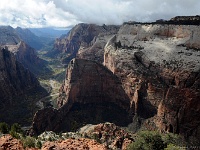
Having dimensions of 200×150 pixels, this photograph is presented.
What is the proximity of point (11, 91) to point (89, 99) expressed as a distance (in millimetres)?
66035

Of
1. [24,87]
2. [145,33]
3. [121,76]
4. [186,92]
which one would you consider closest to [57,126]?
[121,76]

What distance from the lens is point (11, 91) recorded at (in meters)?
175

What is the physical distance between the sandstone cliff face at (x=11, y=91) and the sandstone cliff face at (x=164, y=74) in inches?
2106

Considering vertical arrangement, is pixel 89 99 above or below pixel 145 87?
below

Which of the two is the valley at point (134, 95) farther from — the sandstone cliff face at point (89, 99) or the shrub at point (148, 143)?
the shrub at point (148, 143)

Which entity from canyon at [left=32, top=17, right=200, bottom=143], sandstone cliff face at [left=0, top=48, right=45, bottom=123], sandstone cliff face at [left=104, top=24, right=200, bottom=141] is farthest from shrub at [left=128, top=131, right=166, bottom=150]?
sandstone cliff face at [left=0, top=48, right=45, bottom=123]

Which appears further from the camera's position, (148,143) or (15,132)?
(15,132)

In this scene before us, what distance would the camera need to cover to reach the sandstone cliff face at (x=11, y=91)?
487 feet

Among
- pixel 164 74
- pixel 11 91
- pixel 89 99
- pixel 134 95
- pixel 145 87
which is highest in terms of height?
pixel 164 74

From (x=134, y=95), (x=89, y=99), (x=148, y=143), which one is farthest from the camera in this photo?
(x=89, y=99)

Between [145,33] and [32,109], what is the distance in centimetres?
7029

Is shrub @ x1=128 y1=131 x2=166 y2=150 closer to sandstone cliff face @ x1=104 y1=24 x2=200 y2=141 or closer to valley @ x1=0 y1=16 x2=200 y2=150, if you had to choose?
valley @ x1=0 y1=16 x2=200 y2=150

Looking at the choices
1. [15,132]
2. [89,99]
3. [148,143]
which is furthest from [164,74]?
[15,132]

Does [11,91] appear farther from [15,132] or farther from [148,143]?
[148,143]
